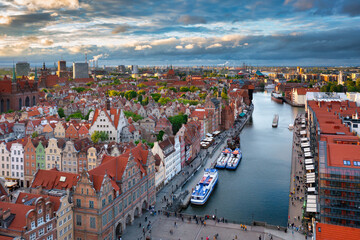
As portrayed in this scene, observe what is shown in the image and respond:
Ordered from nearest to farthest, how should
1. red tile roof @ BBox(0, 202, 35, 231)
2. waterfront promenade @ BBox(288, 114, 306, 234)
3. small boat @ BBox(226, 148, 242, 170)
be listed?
1. red tile roof @ BBox(0, 202, 35, 231)
2. waterfront promenade @ BBox(288, 114, 306, 234)
3. small boat @ BBox(226, 148, 242, 170)

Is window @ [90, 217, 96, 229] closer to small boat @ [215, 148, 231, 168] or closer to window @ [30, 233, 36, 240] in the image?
window @ [30, 233, 36, 240]

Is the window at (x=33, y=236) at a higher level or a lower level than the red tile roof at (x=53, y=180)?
lower

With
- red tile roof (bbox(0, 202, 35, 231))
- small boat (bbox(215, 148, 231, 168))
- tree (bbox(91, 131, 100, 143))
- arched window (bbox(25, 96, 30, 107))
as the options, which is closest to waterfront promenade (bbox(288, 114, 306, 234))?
small boat (bbox(215, 148, 231, 168))

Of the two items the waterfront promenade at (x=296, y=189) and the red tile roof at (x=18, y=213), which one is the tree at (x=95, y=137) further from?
the waterfront promenade at (x=296, y=189)

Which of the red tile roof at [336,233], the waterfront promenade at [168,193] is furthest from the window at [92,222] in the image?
the red tile roof at [336,233]

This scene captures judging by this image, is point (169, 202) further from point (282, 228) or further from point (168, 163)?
point (282, 228)

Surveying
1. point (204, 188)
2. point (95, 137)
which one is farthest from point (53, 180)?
point (95, 137)
